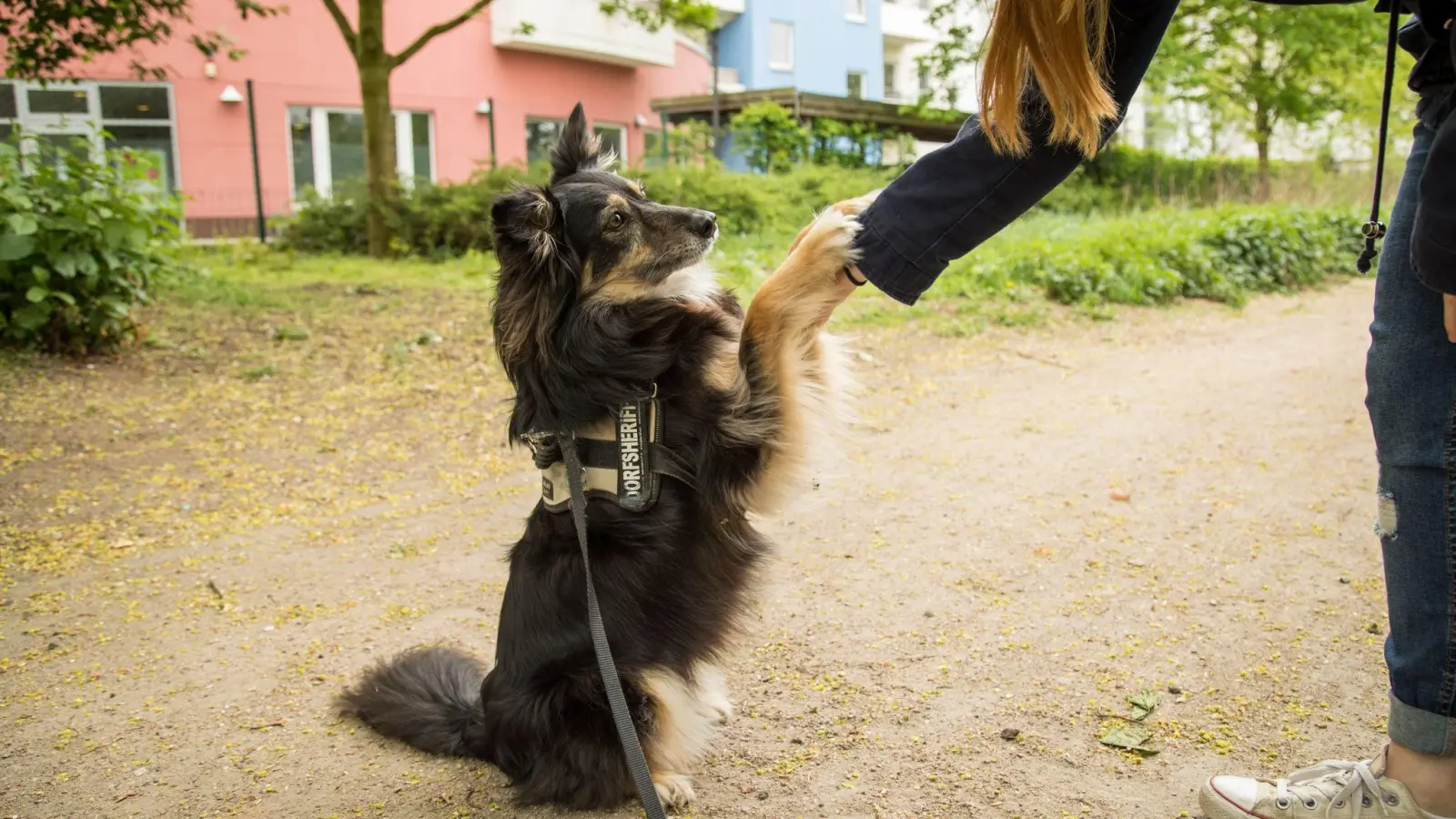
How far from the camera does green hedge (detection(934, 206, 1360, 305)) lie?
9328 millimetres

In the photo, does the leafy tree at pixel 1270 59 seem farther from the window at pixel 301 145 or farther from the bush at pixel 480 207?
the window at pixel 301 145

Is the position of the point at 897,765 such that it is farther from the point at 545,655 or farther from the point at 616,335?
the point at 616,335

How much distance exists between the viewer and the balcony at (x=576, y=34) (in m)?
22.3

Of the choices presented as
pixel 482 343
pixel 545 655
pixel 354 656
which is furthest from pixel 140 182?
pixel 545 655

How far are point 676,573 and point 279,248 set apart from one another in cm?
1264

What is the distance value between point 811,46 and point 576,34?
42.4ft

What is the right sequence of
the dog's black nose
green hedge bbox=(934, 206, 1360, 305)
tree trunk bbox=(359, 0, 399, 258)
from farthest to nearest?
1. tree trunk bbox=(359, 0, 399, 258)
2. green hedge bbox=(934, 206, 1360, 305)
3. the dog's black nose

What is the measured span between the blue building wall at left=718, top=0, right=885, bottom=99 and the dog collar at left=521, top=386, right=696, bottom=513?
31.3 metres

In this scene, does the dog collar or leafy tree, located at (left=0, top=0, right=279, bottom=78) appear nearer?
the dog collar

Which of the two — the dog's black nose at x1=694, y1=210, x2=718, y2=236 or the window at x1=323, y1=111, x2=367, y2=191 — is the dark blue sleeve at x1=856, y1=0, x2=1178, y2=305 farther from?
the window at x1=323, y1=111, x2=367, y2=191

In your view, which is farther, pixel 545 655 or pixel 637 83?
pixel 637 83

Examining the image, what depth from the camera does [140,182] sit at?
6543mm

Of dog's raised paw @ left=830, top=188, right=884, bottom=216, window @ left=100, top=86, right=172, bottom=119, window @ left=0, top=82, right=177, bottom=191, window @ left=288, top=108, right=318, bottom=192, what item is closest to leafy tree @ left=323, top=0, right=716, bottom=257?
window @ left=0, top=82, right=177, bottom=191

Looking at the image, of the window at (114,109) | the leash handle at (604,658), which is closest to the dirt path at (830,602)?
the leash handle at (604,658)
